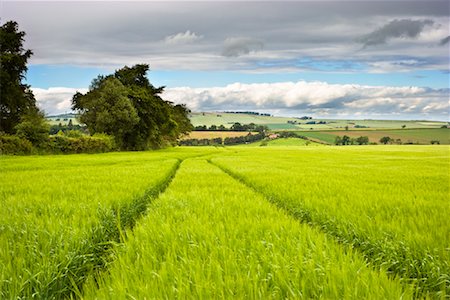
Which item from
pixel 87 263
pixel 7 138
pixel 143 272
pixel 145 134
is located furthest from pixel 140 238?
pixel 145 134

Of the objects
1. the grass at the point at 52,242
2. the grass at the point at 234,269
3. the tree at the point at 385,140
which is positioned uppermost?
the tree at the point at 385,140

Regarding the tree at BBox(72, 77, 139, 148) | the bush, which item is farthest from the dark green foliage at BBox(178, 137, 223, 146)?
the bush

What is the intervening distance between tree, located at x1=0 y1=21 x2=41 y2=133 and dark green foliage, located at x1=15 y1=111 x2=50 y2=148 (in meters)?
3.45

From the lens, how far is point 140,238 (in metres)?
4.76

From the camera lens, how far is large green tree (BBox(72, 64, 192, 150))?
4956 centimetres

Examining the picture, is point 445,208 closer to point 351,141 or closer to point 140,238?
point 140,238

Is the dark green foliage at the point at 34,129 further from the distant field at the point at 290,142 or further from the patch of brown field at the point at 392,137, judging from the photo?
the patch of brown field at the point at 392,137

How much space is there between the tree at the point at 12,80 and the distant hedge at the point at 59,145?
14.3 ft

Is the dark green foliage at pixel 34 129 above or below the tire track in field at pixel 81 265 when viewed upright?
above

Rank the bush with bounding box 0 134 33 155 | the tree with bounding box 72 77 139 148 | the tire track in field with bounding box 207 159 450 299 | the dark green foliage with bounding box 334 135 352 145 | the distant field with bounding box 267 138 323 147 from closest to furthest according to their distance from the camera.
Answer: the tire track in field with bounding box 207 159 450 299 → the bush with bounding box 0 134 33 155 → the tree with bounding box 72 77 139 148 → the distant field with bounding box 267 138 323 147 → the dark green foliage with bounding box 334 135 352 145

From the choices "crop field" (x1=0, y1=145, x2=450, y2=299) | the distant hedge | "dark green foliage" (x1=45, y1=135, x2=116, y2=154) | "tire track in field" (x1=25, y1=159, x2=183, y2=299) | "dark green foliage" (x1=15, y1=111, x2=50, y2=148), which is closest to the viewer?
"crop field" (x1=0, y1=145, x2=450, y2=299)

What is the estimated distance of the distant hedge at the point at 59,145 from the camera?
3334 cm

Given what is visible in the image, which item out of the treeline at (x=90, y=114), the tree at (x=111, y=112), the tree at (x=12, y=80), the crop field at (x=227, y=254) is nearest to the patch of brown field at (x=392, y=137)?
the treeline at (x=90, y=114)

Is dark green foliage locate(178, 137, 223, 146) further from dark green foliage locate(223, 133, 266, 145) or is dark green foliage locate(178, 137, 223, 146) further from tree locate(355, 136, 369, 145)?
tree locate(355, 136, 369, 145)
